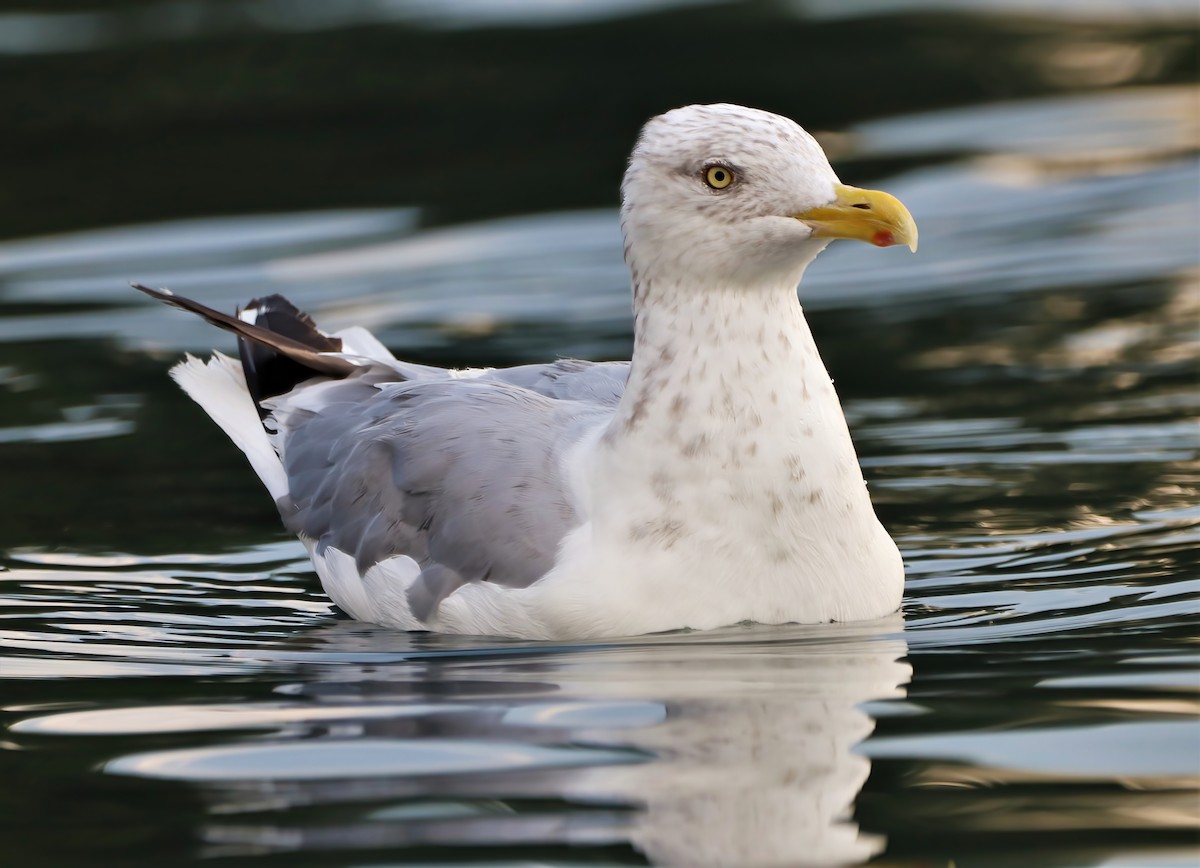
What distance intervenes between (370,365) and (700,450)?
1911mm

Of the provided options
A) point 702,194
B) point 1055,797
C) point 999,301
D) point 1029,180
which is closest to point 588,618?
point 702,194

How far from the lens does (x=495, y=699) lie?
525 cm

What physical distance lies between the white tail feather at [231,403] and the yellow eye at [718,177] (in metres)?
2.33

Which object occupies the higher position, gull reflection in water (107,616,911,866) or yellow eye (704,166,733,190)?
yellow eye (704,166,733,190)

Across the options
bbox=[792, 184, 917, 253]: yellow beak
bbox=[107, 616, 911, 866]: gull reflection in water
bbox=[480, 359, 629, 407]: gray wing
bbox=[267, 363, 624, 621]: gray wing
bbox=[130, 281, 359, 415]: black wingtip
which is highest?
bbox=[792, 184, 917, 253]: yellow beak

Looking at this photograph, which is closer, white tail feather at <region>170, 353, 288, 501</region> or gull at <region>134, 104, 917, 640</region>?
gull at <region>134, 104, 917, 640</region>

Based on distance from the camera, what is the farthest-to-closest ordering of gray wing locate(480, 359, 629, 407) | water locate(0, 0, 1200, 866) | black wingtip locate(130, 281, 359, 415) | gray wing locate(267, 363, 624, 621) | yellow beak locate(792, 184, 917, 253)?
black wingtip locate(130, 281, 359, 415)
gray wing locate(480, 359, 629, 407)
gray wing locate(267, 363, 624, 621)
yellow beak locate(792, 184, 917, 253)
water locate(0, 0, 1200, 866)

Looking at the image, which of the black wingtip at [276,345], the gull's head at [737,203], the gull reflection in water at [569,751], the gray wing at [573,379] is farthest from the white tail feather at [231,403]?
the gull's head at [737,203]

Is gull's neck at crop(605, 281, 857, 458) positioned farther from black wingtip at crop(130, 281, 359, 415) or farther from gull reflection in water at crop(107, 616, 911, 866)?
black wingtip at crop(130, 281, 359, 415)

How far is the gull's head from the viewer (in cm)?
567

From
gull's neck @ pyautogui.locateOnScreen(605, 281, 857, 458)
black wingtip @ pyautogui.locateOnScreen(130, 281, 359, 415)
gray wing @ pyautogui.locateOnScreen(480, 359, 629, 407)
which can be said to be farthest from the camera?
black wingtip @ pyautogui.locateOnScreen(130, 281, 359, 415)

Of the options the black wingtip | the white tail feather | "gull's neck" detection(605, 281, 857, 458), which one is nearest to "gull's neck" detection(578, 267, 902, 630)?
"gull's neck" detection(605, 281, 857, 458)

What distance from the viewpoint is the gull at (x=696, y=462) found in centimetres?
577

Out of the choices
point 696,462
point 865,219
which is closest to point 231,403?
point 696,462
